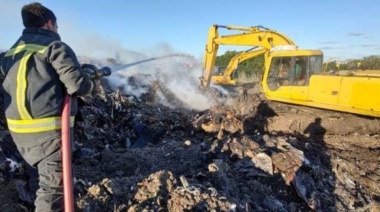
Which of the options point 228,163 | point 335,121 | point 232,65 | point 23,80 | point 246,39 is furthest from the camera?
point 232,65

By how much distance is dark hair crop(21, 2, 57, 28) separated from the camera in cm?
305

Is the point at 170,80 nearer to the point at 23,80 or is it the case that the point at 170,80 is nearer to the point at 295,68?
the point at 295,68

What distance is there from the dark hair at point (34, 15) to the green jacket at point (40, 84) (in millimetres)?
58

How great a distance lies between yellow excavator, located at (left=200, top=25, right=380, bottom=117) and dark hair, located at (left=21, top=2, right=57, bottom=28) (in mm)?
6682

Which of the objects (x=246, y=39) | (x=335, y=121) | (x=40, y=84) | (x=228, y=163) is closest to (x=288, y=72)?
(x=335, y=121)

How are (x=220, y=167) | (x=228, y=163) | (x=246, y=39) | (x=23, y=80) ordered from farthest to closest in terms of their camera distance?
(x=246, y=39), (x=228, y=163), (x=220, y=167), (x=23, y=80)

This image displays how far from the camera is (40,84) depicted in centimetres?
290

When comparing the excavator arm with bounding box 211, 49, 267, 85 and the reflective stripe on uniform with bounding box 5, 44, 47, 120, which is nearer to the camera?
the reflective stripe on uniform with bounding box 5, 44, 47, 120

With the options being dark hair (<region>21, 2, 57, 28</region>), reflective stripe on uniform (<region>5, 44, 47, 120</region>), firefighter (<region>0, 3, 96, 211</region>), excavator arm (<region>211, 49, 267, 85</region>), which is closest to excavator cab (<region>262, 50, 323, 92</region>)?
excavator arm (<region>211, 49, 267, 85</region>)

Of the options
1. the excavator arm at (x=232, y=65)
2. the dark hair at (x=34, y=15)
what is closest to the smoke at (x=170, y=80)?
the excavator arm at (x=232, y=65)

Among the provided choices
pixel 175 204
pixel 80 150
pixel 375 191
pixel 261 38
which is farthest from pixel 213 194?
pixel 261 38

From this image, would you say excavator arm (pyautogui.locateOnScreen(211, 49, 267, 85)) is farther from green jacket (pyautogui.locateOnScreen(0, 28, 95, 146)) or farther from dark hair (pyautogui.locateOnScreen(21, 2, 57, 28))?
green jacket (pyautogui.locateOnScreen(0, 28, 95, 146))

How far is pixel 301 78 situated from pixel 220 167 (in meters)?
5.59

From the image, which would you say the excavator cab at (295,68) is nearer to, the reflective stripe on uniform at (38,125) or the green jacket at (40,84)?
the green jacket at (40,84)
